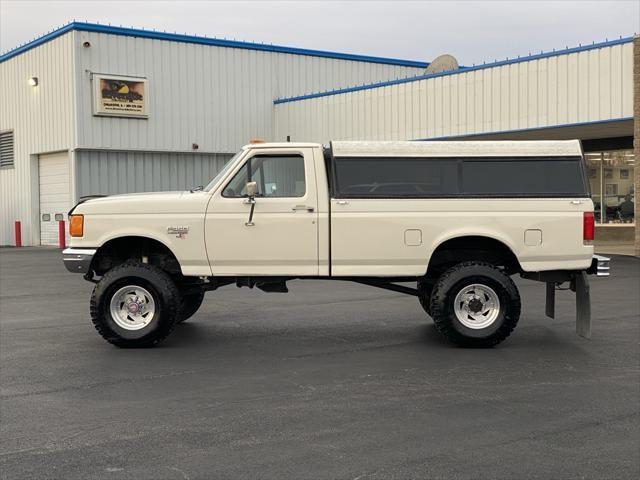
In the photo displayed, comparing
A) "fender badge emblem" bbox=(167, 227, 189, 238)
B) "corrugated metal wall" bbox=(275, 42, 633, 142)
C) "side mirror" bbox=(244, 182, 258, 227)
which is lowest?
"fender badge emblem" bbox=(167, 227, 189, 238)

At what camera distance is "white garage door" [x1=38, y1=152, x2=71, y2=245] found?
28672mm

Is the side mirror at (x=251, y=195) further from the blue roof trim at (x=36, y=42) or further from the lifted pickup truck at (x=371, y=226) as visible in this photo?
the blue roof trim at (x=36, y=42)

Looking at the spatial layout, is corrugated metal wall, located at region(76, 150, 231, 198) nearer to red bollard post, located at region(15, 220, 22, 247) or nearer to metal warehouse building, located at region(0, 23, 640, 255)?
metal warehouse building, located at region(0, 23, 640, 255)

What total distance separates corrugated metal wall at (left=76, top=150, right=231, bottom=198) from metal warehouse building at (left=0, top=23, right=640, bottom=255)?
0.04 m

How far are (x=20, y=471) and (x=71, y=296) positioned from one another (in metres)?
9.37

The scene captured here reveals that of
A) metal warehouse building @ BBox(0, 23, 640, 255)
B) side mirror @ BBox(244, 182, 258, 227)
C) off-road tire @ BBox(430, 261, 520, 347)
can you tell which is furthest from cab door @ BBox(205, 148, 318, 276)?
metal warehouse building @ BBox(0, 23, 640, 255)

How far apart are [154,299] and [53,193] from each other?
2207 centimetres

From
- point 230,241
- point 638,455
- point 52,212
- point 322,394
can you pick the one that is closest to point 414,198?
point 230,241

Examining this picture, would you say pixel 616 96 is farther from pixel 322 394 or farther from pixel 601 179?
pixel 322 394

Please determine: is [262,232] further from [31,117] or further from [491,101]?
[31,117]

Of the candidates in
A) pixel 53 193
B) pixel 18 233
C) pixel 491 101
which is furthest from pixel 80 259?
pixel 18 233

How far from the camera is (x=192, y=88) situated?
2969 cm

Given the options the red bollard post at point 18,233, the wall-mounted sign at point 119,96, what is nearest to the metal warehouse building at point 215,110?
the wall-mounted sign at point 119,96

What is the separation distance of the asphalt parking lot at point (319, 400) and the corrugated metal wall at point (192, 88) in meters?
17.7
